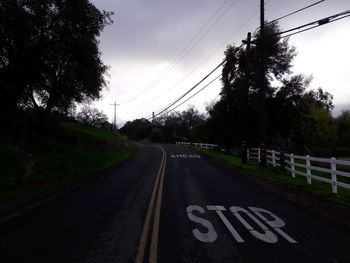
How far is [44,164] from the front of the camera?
64.2 feet

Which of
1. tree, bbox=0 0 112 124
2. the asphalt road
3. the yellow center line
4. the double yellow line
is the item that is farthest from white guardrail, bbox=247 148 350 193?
tree, bbox=0 0 112 124

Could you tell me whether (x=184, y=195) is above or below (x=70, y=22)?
below

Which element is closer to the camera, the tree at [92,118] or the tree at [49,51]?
the tree at [49,51]

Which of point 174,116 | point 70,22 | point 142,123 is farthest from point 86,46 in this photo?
point 174,116

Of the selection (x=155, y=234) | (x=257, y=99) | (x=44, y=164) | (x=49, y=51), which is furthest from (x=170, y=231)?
(x=257, y=99)

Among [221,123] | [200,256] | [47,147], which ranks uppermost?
[221,123]

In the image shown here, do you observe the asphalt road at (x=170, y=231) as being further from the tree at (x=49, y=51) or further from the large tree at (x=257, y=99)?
the large tree at (x=257, y=99)

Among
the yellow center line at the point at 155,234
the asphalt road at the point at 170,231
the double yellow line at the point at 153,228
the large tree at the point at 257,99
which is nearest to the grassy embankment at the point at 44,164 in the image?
the asphalt road at the point at 170,231

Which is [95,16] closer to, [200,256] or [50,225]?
[50,225]

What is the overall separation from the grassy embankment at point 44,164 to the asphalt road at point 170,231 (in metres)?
2.27

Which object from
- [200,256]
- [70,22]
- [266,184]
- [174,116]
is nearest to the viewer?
[200,256]

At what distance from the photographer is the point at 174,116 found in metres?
163

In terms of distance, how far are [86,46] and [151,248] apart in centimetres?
1727

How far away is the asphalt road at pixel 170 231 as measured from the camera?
22.7 ft
